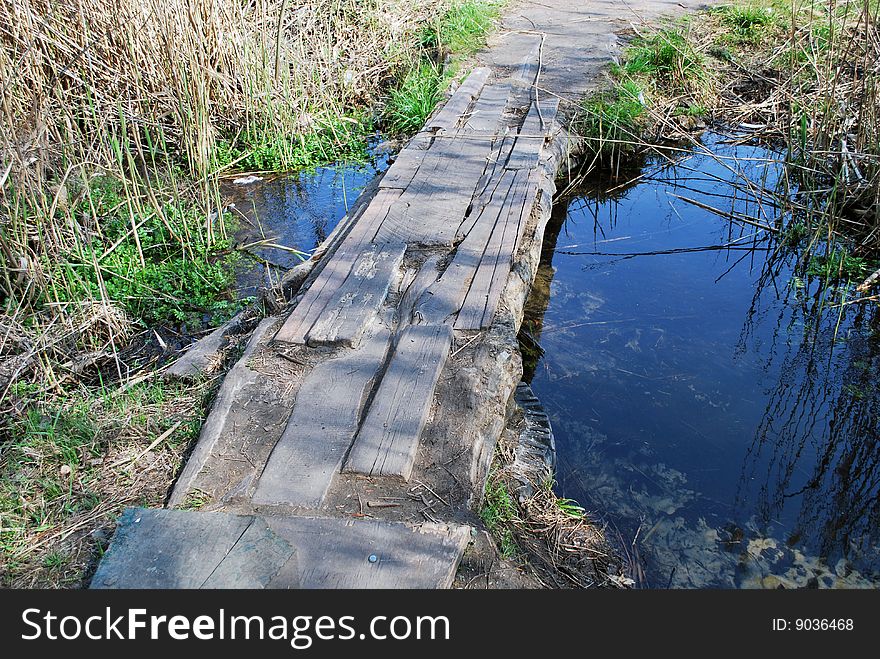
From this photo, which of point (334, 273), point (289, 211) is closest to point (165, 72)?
point (289, 211)

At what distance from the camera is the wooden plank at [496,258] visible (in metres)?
3.02

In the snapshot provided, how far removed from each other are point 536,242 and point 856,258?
1867mm

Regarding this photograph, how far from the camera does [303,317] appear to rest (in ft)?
9.95

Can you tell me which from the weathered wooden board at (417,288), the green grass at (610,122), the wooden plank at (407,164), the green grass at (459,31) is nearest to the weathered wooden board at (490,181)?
the weathered wooden board at (417,288)

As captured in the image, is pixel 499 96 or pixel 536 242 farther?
pixel 499 96

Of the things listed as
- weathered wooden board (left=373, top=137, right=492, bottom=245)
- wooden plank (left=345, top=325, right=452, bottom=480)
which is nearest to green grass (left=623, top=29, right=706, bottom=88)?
weathered wooden board (left=373, top=137, right=492, bottom=245)

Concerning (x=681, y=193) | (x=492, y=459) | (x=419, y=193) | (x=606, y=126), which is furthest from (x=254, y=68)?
(x=492, y=459)

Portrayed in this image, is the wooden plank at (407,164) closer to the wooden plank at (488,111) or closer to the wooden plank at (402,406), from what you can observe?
the wooden plank at (488,111)

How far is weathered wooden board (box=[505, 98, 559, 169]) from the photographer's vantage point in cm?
455

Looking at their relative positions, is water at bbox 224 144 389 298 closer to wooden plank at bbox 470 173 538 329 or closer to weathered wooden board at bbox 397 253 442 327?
weathered wooden board at bbox 397 253 442 327

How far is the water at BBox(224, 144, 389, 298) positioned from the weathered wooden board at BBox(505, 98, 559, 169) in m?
1.12

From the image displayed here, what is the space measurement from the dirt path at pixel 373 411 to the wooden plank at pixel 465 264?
0.01 meters
